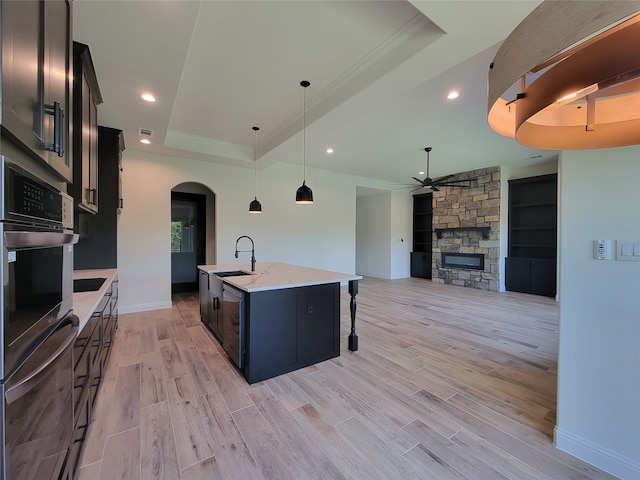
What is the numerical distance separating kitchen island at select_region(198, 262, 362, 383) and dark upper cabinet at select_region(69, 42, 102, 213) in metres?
1.45

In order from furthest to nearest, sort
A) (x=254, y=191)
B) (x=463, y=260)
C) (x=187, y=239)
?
(x=463, y=260), (x=187, y=239), (x=254, y=191)

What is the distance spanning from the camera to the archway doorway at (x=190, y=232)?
654cm

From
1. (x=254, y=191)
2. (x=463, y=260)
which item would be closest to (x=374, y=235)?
(x=463, y=260)

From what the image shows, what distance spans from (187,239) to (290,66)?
5.24 metres

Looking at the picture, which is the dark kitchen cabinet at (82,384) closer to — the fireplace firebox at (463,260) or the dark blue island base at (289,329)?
the dark blue island base at (289,329)

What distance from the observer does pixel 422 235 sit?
9.23 metres

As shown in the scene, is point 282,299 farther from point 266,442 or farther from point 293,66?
point 293,66

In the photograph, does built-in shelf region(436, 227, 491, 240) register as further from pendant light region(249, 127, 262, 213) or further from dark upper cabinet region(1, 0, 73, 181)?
dark upper cabinet region(1, 0, 73, 181)

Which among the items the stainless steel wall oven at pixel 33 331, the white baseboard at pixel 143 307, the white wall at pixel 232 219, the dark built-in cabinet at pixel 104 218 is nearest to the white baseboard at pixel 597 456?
→ the stainless steel wall oven at pixel 33 331

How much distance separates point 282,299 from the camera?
2570 mm

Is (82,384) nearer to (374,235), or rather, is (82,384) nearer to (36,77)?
(36,77)

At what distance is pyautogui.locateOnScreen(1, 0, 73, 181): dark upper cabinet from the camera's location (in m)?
0.74

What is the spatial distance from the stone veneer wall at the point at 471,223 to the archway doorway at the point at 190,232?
6380mm

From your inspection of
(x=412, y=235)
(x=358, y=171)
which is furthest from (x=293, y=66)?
(x=412, y=235)
